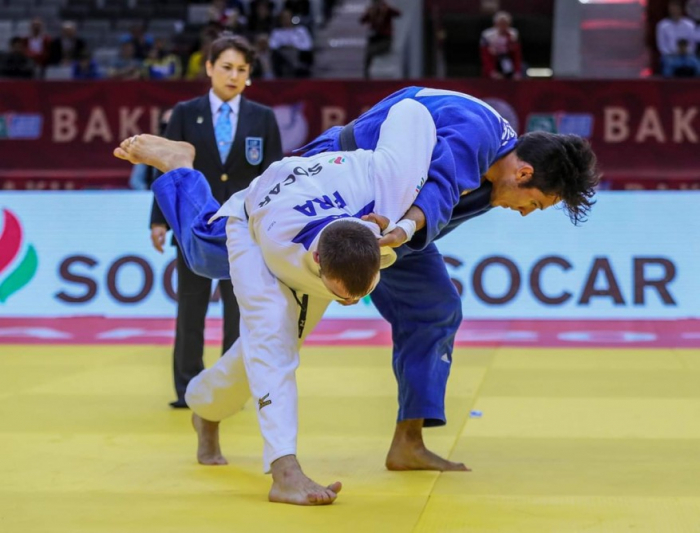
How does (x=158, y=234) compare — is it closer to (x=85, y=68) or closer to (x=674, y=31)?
(x=85, y=68)

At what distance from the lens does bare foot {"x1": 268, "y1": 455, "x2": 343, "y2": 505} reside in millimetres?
4055

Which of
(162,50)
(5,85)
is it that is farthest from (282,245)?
(162,50)

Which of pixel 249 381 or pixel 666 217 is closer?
pixel 249 381

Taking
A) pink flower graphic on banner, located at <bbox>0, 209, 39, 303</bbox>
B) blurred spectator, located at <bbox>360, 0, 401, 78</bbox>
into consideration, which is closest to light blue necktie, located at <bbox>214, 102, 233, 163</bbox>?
pink flower graphic on banner, located at <bbox>0, 209, 39, 303</bbox>

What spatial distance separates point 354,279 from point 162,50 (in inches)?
553

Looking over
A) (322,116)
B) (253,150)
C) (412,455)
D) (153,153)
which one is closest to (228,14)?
(322,116)

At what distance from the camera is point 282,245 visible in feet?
13.3

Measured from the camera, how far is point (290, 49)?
56.8ft

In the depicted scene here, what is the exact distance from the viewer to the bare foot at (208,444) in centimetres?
491

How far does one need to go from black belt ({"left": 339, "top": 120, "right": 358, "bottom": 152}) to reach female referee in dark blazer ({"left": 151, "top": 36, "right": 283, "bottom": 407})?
1.85m

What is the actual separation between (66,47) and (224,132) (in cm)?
1283

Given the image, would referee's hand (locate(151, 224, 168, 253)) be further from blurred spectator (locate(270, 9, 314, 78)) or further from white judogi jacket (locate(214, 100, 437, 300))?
blurred spectator (locate(270, 9, 314, 78))

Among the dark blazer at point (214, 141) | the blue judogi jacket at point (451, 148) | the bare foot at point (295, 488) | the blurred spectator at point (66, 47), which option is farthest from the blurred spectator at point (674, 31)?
the bare foot at point (295, 488)

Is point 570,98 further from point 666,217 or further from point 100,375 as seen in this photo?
point 100,375
